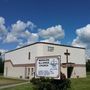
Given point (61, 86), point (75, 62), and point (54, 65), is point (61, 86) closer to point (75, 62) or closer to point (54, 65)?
point (54, 65)

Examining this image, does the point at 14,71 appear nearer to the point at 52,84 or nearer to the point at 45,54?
the point at 45,54

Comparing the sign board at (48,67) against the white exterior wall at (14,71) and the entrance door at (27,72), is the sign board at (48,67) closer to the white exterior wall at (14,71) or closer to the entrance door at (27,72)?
the entrance door at (27,72)

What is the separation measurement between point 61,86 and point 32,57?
36.5 meters

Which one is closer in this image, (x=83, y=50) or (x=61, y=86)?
(x=61, y=86)

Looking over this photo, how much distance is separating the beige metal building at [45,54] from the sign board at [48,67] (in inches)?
1244

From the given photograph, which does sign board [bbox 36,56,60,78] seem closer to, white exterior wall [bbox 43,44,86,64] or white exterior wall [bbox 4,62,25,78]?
white exterior wall [bbox 43,44,86,64]

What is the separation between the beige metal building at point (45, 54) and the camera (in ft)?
175

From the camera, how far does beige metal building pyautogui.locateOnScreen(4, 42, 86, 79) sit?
53.2 meters

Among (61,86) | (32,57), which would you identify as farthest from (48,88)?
(32,57)

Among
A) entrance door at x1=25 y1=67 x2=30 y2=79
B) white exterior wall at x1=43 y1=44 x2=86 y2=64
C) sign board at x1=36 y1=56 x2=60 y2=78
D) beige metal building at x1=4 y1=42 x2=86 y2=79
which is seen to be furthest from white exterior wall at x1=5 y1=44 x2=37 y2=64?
sign board at x1=36 y1=56 x2=60 y2=78

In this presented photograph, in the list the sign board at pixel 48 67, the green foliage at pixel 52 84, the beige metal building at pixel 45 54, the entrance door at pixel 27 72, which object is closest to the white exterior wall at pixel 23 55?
the beige metal building at pixel 45 54

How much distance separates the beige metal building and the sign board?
31.6 metres

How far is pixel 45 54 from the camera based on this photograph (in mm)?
53094

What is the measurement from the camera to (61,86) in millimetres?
18125
